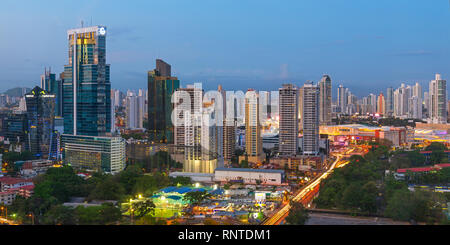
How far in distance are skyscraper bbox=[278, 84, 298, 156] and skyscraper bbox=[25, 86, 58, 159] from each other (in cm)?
531

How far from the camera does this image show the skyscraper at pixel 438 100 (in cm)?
1239

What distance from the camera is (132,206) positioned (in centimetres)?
447

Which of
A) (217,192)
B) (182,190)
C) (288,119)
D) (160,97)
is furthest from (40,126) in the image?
(288,119)

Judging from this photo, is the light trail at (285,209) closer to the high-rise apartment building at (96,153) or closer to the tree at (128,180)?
the tree at (128,180)

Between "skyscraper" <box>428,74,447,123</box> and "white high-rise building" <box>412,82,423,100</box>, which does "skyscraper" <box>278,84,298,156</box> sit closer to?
"skyscraper" <box>428,74,447,123</box>

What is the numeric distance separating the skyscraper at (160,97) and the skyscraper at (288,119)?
2.95m

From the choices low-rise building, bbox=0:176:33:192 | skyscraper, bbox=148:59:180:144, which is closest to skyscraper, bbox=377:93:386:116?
skyscraper, bbox=148:59:180:144

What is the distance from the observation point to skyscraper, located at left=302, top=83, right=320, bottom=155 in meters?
9.27

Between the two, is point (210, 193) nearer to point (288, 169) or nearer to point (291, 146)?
point (288, 169)

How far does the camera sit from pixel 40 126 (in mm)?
9352
